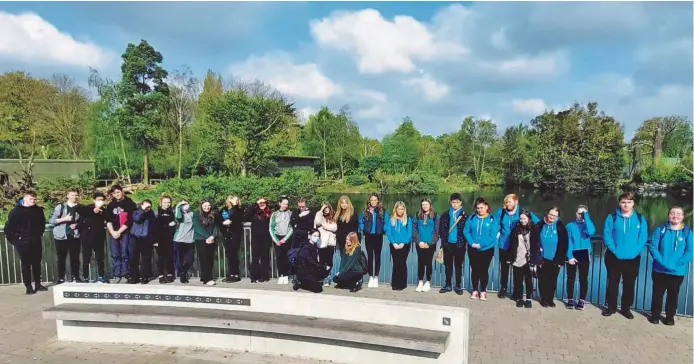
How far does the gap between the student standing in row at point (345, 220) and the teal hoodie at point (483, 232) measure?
171cm

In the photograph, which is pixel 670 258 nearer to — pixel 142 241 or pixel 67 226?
pixel 142 241

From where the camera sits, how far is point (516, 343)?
505cm

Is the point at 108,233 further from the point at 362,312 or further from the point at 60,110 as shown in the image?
the point at 60,110

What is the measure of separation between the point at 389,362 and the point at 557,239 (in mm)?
3084

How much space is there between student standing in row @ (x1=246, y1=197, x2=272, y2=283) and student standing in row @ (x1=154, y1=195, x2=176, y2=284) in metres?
1.20

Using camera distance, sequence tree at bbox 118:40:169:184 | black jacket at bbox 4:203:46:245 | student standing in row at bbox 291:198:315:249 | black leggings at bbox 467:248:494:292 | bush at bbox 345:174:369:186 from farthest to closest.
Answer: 1. bush at bbox 345:174:369:186
2. tree at bbox 118:40:169:184
3. student standing in row at bbox 291:198:315:249
4. black jacket at bbox 4:203:46:245
5. black leggings at bbox 467:248:494:292

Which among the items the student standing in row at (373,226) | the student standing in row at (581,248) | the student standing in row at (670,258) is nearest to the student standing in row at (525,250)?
the student standing in row at (581,248)

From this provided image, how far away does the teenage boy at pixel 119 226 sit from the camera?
7.05 meters

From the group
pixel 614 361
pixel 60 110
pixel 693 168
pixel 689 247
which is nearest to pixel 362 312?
pixel 614 361

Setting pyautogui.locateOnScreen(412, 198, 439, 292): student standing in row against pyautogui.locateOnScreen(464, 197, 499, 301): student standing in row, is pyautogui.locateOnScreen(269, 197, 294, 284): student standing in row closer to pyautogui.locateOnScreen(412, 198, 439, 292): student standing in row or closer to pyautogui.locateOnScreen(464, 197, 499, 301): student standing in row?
pyautogui.locateOnScreen(412, 198, 439, 292): student standing in row

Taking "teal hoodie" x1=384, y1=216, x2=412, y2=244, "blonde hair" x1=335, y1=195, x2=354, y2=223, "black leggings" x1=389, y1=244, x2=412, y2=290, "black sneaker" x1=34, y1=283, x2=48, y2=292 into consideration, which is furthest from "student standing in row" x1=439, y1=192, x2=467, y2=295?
"black sneaker" x1=34, y1=283, x2=48, y2=292

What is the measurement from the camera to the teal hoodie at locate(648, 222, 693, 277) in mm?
5375

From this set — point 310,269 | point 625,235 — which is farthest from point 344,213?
point 625,235

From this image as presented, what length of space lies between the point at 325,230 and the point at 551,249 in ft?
10.5
